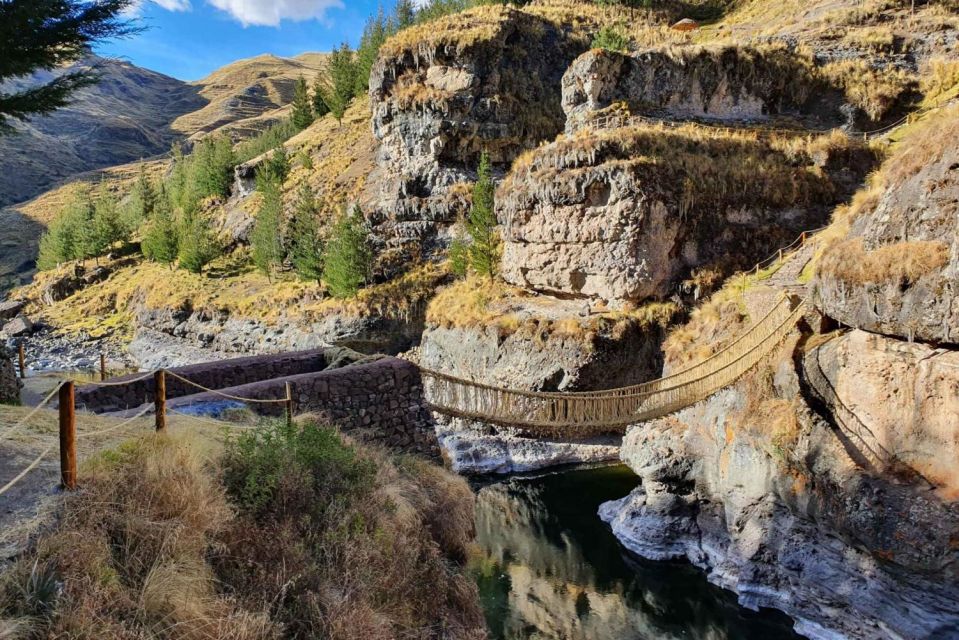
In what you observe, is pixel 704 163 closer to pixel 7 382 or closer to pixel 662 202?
pixel 662 202

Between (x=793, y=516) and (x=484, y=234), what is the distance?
46.9ft

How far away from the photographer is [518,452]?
55.3 ft

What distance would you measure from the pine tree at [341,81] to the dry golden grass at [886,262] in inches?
1466

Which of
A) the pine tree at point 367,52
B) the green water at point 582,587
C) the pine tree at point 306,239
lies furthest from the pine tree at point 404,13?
the green water at point 582,587

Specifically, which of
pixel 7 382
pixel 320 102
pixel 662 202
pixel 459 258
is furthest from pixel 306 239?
pixel 320 102

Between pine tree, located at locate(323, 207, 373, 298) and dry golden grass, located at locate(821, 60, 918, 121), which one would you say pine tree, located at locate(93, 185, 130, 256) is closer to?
pine tree, located at locate(323, 207, 373, 298)

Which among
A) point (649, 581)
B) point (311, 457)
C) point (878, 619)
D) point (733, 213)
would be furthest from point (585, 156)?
point (311, 457)

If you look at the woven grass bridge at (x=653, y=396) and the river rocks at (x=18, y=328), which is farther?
the river rocks at (x=18, y=328)

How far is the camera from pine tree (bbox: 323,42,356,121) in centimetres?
3972

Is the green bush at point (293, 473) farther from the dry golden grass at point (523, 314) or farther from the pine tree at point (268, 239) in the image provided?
the pine tree at point (268, 239)

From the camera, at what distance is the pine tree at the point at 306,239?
25.2m

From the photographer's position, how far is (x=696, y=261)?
54.1 ft

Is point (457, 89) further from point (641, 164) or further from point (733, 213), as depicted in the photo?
point (733, 213)

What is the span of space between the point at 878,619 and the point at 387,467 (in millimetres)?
7482
